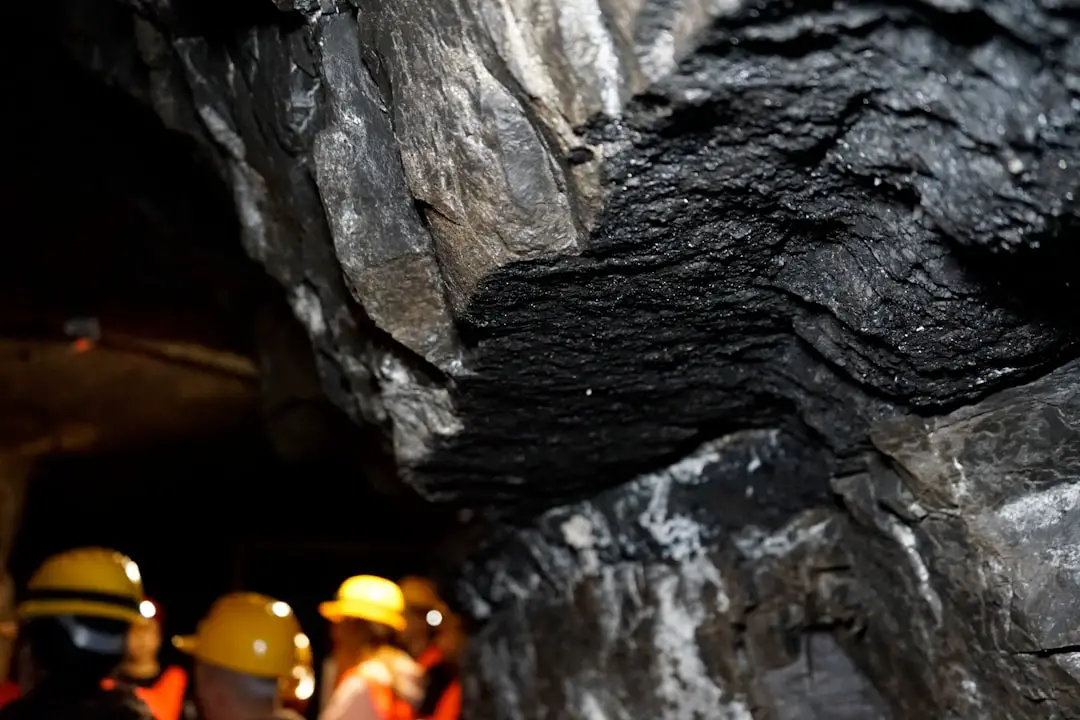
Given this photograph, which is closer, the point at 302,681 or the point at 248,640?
the point at 248,640

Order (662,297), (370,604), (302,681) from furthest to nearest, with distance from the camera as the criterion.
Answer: (370,604), (302,681), (662,297)

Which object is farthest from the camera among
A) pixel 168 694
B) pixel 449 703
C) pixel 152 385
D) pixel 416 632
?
pixel 152 385

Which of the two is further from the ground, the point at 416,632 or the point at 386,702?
the point at 416,632

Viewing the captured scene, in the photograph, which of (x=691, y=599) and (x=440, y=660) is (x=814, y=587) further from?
(x=440, y=660)

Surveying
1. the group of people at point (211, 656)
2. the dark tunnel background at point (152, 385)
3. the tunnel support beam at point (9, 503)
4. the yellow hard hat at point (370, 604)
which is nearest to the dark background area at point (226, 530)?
the dark tunnel background at point (152, 385)

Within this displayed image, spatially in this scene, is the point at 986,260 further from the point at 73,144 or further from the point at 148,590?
the point at 148,590

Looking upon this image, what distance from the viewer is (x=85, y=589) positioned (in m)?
2.05

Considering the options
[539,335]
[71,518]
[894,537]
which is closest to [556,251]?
[539,335]

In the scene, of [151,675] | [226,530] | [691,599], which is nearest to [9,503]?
[226,530]

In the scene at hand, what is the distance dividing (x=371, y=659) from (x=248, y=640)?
3.22 feet

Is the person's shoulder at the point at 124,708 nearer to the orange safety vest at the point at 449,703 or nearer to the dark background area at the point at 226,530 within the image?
the orange safety vest at the point at 449,703

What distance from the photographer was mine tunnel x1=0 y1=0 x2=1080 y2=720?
1.12 meters

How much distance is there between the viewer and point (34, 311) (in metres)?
4.33

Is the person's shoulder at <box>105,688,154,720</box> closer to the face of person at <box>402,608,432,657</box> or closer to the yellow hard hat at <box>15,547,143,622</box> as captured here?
the yellow hard hat at <box>15,547,143,622</box>
